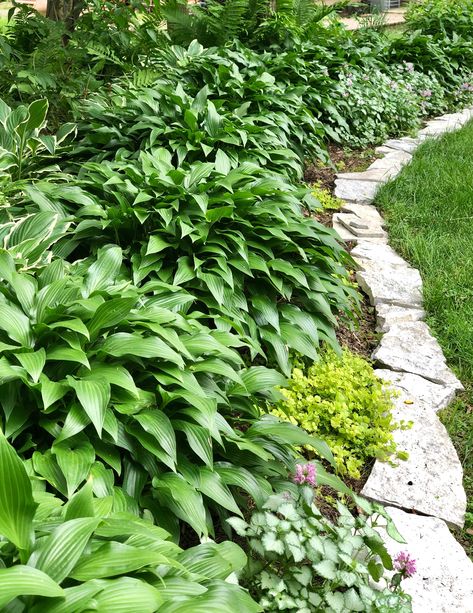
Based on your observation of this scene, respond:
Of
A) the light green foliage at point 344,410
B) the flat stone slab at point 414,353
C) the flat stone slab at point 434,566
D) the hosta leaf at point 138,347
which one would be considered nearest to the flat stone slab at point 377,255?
the flat stone slab at point 414,353

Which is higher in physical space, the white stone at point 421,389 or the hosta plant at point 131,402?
the hosta plant at point 131,402

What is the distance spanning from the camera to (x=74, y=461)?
1685 mm

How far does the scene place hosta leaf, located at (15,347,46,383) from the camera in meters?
1.73

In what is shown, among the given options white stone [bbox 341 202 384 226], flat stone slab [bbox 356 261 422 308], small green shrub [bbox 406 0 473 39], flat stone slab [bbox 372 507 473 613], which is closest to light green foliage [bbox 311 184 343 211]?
white stone [bbox 341 202 384 226]

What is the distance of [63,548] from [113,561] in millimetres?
105

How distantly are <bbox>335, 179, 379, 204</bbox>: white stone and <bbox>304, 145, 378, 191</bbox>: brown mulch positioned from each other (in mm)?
94

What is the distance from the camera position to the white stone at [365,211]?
4.43 metres

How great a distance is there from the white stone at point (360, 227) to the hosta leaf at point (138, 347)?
8.46 feet

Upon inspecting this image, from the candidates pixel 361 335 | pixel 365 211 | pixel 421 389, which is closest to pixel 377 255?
pixel 365 211

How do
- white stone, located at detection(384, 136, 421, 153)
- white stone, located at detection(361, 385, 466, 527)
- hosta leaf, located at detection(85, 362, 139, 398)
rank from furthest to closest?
white stone, located at detection(384, 136, 421, 153), white stone, located at detection(361, 385, 466, 527), hosta leaf, located at detection(85, 362, 139, 398)

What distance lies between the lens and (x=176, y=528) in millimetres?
1785

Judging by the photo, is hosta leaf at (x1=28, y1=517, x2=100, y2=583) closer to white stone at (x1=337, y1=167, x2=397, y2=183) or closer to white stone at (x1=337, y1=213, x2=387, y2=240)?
white stone at (x1=337, y1=213, x2=387, y2=240)

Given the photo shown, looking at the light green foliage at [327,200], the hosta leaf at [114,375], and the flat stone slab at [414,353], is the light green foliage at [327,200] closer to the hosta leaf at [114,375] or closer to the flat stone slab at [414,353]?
the flat stone slab at [414,353]

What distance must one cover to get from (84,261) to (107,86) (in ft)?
9.19
